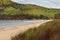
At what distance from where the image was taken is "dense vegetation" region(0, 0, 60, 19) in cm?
718

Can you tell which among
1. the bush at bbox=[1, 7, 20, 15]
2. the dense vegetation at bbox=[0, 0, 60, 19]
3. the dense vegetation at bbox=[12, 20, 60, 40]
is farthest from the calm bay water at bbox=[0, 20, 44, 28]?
the dense vegetation at bbox=[12, 20, 60, 40]

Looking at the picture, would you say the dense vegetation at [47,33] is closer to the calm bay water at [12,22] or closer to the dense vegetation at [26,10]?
the calm bay water at [12,22]

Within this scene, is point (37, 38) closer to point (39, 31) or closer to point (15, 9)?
point (39, 31)

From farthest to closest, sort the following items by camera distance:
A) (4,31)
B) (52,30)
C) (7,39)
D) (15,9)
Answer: (15,9)
(4,31)
(7,39)
(52,30)

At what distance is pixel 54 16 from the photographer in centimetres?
714

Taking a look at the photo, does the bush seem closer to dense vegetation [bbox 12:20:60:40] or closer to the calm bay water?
the calm bay water

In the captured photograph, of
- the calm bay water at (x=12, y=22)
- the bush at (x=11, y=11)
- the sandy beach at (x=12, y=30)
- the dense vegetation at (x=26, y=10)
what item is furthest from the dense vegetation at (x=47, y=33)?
the bush at (x=11, y=11)

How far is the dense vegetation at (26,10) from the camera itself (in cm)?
718

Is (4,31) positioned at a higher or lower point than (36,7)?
lower

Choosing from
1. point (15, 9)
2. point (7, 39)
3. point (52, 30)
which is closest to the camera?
point (52, 30)

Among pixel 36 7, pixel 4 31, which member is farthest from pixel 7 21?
pixel 36 7

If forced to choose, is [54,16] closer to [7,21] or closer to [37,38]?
[7,21]

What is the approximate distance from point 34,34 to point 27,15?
7.20ft

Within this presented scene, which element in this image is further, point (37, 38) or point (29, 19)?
point (29, 19)
